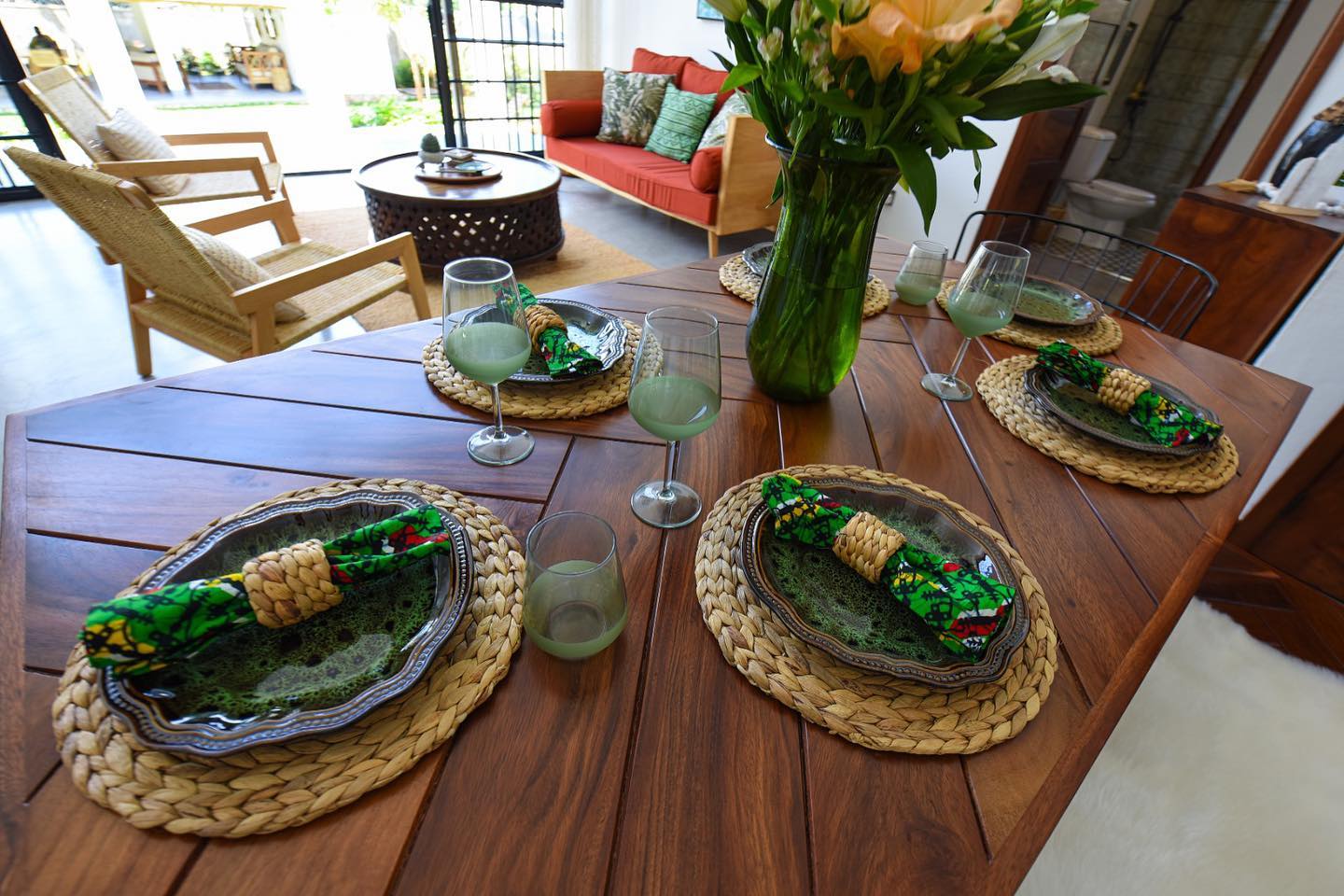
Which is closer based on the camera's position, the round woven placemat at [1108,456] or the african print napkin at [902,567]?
the african print napkin at [902,567]

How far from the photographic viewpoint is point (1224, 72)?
4172 millimetres

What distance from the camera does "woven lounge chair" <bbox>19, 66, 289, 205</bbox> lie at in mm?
2426

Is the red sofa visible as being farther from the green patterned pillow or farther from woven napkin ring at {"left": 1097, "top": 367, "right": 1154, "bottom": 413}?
woven napkin ring at {"left": 1097, "top": 367, "right": 1154, "bottom": 413}

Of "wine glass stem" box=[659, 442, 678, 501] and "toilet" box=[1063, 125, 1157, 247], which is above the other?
"wine glass stem" box=[659, 442, 678, 501]

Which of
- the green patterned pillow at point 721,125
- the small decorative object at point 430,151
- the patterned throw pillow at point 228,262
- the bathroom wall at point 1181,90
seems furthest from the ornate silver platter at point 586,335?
the bathroom wall at point 1181,90

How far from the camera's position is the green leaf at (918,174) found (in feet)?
2.06

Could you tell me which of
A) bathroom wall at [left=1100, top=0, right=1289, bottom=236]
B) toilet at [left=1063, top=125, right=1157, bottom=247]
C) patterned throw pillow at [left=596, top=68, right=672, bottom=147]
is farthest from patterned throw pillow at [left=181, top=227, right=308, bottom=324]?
bathroom wall at [left=1100, top=0, right=1289, bottom=236]

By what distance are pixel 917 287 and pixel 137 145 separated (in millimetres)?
3377

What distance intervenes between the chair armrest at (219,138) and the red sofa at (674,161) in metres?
1.83

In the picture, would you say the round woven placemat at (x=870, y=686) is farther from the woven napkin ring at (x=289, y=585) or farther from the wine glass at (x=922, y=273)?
the wine glass at (x=922, y=273)

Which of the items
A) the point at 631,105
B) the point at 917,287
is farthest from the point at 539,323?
the point at 631,105

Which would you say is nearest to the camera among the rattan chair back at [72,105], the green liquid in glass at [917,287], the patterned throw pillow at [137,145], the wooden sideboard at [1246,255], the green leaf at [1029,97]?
the green leaf at [1029,97]

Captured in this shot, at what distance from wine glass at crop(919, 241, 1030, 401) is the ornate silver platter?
57 cm

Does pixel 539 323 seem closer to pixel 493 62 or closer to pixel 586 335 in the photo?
pixel 586 335
